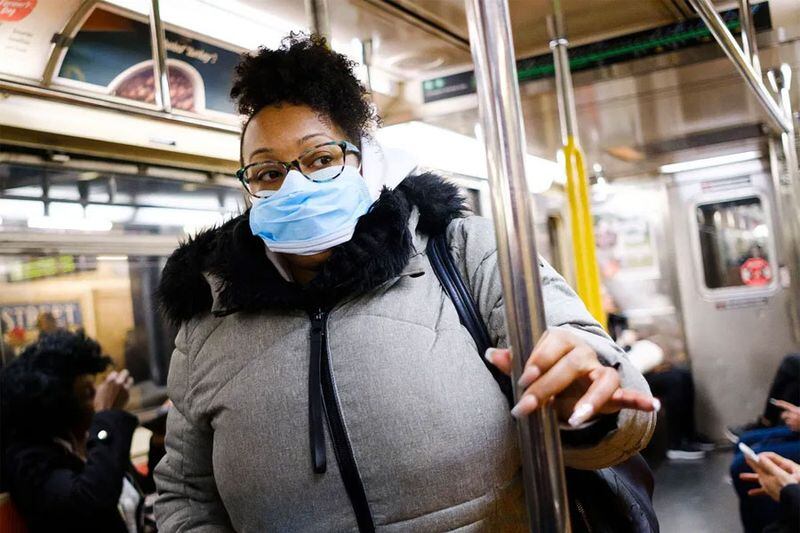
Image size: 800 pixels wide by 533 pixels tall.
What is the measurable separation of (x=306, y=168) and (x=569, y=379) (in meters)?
0.79

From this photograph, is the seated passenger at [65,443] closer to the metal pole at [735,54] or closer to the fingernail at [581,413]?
the fingernail at [581,413]

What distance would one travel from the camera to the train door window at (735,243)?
7363mm

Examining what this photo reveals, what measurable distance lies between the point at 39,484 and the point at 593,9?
3.57 meters

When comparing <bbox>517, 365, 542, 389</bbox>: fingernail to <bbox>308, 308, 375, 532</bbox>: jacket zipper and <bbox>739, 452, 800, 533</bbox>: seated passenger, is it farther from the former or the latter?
<bbox>739, 452, 800, 533</bbox>: seated passenger

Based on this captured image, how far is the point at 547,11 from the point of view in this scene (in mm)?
3902

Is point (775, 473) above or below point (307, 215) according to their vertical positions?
below

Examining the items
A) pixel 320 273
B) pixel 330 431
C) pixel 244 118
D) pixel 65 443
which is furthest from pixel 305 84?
pixel 65 443

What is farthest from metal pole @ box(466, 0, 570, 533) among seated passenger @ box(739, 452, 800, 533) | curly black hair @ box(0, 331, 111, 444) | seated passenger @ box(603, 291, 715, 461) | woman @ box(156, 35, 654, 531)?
seated passenger @ box(603, 291, 715, 461)

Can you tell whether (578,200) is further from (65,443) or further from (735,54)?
(65,443)

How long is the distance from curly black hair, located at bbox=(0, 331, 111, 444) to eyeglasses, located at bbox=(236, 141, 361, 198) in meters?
1.92

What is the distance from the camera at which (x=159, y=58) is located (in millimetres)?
3318

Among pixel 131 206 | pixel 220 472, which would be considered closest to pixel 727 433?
pixel 131 206

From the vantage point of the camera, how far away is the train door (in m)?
7.39

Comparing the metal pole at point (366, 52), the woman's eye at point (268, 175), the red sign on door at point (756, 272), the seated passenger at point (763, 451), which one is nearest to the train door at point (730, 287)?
the red sign on door at point (756, 272)
